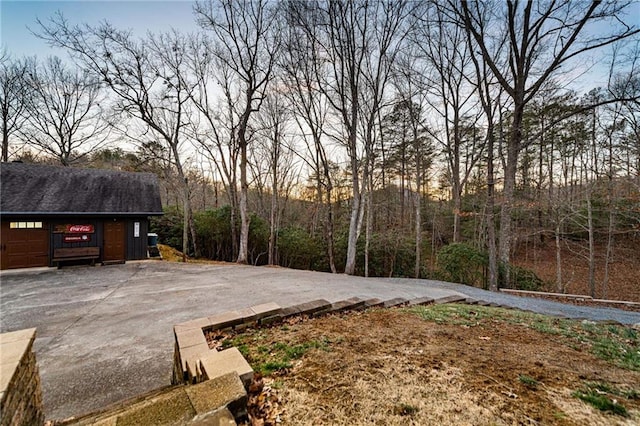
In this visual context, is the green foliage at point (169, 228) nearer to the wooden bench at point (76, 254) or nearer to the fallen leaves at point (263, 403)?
the wooden bench at point (76, 254)

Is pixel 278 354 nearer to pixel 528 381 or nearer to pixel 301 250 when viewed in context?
pixel 528 381

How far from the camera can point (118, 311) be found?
4668 mm

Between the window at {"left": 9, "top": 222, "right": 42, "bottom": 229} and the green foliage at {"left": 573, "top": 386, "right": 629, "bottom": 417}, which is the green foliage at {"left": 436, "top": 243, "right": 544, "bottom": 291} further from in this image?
the window at {"left": 9, "top": 222, "right": 42, "bottom": 229}

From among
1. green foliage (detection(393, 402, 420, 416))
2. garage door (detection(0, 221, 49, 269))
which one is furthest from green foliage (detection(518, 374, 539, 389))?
garage door (detection(0, 221, 49, 269))

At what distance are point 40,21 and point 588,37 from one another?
18.4 meters

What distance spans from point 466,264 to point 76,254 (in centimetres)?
1458

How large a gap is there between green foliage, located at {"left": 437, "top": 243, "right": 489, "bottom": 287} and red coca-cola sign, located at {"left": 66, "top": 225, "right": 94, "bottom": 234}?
14.0 m

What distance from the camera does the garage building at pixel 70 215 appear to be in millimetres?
8578

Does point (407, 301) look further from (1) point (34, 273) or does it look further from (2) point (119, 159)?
(2) point (119, 159)

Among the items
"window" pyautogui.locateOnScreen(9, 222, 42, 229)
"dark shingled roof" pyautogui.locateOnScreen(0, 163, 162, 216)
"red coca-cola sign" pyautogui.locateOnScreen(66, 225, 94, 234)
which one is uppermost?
"dark shingled roof" pyautogui.locateOnScreen(0, 163, 162, 216)

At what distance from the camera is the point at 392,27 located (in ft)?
30.6

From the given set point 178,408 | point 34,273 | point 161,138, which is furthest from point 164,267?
point 178,408

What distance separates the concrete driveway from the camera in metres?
2.62

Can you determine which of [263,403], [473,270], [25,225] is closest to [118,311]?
[263,403]
